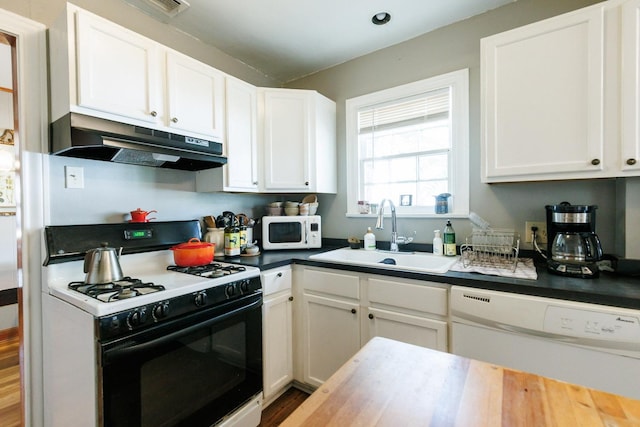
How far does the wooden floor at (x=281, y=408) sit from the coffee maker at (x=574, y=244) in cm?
169

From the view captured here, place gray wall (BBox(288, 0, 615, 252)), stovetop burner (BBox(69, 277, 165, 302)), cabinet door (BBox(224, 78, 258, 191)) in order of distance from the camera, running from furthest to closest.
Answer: cabinet door (BBox(224, 78, 258, 191))
gray wall (BBox(288, 0, 615, 252))
stovetop burner (BBox(69, 277, 165, 302))

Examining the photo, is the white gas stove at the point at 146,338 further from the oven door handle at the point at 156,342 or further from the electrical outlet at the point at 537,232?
the electrical outlet at the point at 537,232

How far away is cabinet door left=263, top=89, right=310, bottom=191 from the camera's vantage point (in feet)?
7.70

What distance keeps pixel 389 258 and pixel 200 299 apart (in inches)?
50.6

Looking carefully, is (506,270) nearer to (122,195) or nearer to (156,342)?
(156,342)

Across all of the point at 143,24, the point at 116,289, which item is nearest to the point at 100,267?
the point at 116,289

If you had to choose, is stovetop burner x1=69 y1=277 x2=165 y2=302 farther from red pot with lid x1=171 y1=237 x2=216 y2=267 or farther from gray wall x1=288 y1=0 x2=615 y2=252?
gray wall x1=288 y1=0 x2=615 y2=252

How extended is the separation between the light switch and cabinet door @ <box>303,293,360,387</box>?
4.79 feet

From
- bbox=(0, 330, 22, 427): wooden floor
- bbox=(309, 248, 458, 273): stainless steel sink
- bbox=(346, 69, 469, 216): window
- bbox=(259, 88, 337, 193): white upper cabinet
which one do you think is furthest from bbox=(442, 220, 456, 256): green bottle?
bbox=(0, 330, 22, 427): wooden floor

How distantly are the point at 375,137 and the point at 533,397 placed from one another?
2.13m

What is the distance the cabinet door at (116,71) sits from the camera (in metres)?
1.38

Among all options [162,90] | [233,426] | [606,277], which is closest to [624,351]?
[606,277]

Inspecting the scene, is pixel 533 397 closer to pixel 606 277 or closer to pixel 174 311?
pixel 606 277

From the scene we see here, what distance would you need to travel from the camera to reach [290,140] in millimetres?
2379
